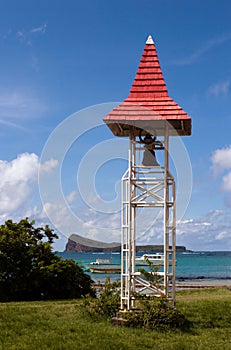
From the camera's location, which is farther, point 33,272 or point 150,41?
point 33,272

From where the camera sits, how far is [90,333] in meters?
12.5

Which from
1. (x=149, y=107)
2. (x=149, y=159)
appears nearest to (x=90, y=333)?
(x=149, y=159)

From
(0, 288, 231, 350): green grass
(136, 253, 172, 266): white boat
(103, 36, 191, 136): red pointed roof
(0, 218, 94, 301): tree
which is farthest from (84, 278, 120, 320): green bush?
(0, 218, 94, 301): tree

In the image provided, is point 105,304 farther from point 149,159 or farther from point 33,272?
point 33,272

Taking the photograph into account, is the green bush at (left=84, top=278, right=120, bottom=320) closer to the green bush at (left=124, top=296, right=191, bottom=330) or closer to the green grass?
the green grass

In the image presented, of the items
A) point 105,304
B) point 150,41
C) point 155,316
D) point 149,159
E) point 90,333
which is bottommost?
point 90,333

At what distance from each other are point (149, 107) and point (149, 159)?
1292 millimetres

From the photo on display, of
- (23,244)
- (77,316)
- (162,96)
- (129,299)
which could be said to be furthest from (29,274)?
(162,96)

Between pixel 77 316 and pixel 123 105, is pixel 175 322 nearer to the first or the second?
pixel 77 316

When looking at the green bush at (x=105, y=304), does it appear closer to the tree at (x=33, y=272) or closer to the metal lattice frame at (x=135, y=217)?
the metal lattice frame at (x=135, y=217)

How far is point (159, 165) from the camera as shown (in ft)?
46.7

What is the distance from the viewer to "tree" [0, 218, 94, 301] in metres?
23.1

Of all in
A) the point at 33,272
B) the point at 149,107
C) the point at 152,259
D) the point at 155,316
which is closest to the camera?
the point at 155,316

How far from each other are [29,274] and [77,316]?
8.67 metres
